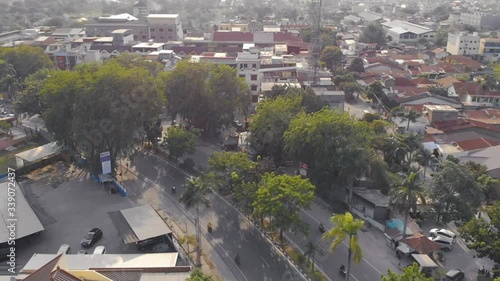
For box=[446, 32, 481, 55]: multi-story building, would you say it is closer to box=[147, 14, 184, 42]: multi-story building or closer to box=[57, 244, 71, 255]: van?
box=[147, 14, 184, 42]: multi-story building

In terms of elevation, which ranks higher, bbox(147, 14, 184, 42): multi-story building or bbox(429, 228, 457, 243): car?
bbox(147, 14, 184, 42): multi-story building

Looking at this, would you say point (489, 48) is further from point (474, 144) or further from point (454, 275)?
point (454, 275)

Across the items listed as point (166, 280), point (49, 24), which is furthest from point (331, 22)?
point (166, 280)

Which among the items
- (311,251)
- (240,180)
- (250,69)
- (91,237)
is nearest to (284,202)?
(311,251)

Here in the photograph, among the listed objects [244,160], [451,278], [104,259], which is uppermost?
[244,160]

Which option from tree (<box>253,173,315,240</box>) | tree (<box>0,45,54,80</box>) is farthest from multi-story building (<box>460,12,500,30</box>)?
tree (<box>253,173,315,240</box>)

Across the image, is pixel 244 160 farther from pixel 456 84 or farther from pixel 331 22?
pixel 331 22
